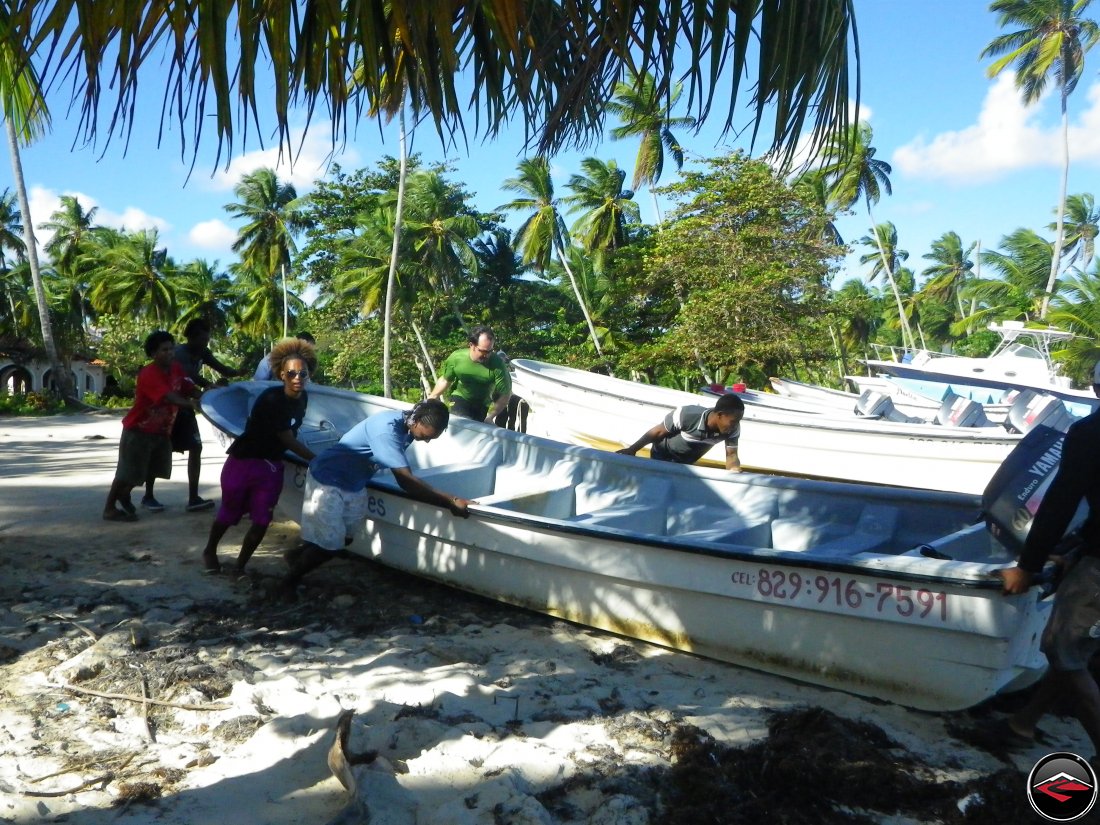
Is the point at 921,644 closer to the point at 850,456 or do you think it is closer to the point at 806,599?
the point at 806,599

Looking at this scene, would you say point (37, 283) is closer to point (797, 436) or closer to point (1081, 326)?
point (797, 436)

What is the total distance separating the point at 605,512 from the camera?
18.8 ft

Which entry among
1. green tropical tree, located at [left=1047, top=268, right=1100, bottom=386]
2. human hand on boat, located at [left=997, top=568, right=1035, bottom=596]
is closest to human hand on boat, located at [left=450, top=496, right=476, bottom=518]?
human hand on boat, located at [left=997, top=568, right=1035, bottom=596]

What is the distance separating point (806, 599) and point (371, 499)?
2.85m

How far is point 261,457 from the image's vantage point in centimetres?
563

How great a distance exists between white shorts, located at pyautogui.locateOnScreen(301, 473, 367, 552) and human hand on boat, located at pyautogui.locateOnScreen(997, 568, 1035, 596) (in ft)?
11.3

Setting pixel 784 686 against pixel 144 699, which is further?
pixel 784 686

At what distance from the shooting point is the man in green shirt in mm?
8070

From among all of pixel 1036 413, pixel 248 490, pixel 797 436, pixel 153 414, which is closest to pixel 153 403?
pixel 153 414

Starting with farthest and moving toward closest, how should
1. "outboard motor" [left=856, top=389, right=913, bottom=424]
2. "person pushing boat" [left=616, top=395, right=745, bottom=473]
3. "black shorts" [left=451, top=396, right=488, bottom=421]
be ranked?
"outboard motor" [left=856, top=389, right=913, bottom=424]
"black shorts" [left=451, top=396, right=488, bottom=421]
"person pushing boat" [left=616, top=395, right=745, bottom=473]

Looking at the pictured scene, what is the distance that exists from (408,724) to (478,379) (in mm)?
4830

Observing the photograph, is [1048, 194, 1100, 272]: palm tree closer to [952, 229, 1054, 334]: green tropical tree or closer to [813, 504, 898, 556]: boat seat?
[952, 229, 1054, 334]: green tropical tree

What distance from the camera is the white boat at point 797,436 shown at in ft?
32.3

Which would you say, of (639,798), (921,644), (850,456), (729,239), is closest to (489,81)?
(639,798)
